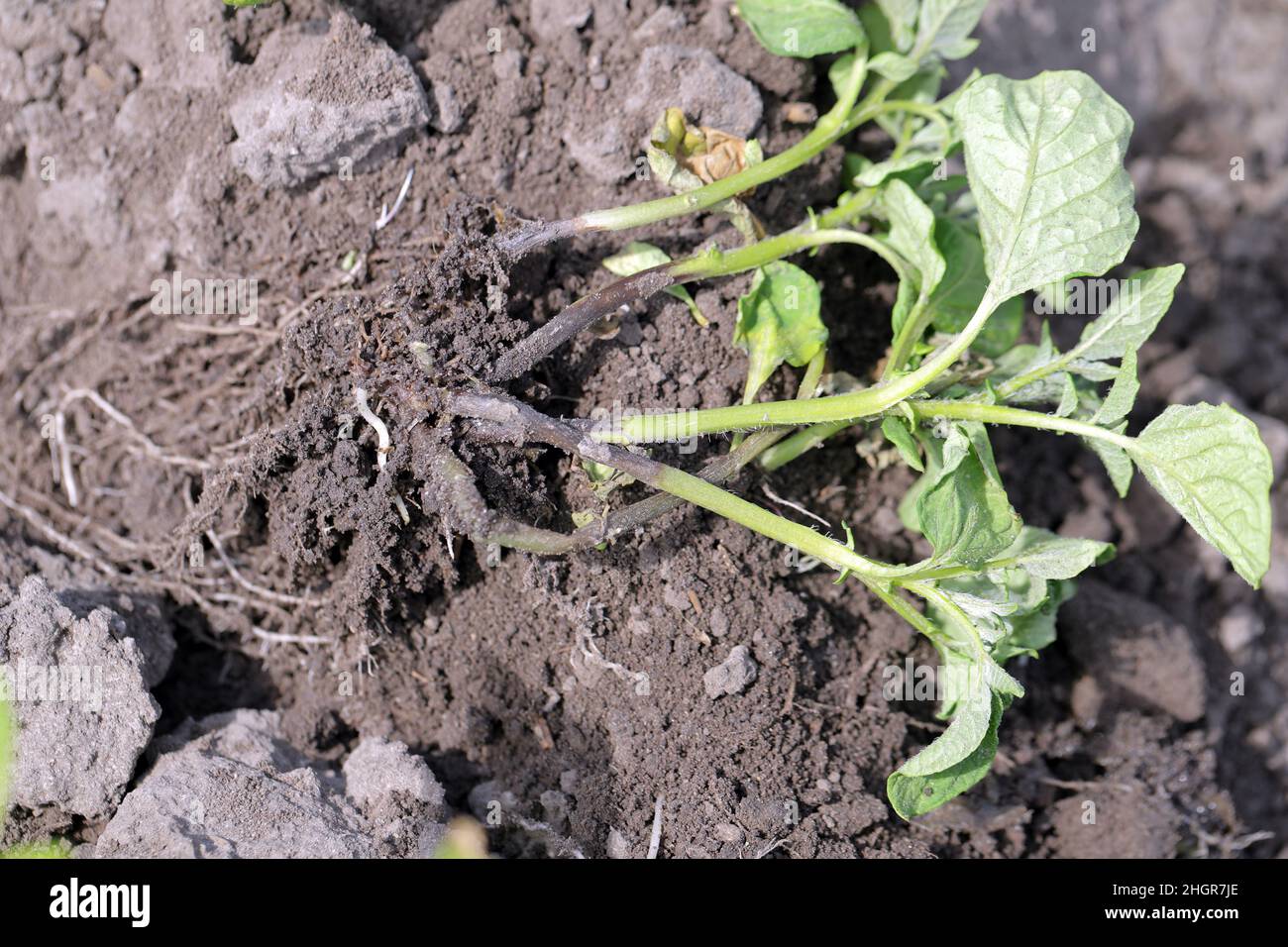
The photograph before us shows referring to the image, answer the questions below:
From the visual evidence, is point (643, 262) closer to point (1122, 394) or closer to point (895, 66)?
point (895, 66)

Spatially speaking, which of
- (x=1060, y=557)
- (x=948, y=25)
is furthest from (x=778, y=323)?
(x=948, y=25)

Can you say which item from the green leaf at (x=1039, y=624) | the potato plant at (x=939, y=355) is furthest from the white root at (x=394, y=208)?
the green leaf at (x=1039, y=624)

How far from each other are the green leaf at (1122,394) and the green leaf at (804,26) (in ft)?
2.54

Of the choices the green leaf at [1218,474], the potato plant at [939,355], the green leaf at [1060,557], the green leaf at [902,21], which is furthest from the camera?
the green leaf at [902,21]

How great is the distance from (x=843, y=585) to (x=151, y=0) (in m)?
1.73

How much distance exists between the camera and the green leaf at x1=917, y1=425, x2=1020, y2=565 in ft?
5.05

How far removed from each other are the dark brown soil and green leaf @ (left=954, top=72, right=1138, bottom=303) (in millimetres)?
495

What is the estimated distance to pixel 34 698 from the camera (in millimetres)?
1728

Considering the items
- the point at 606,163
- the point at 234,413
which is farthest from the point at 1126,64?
the point at 234,413

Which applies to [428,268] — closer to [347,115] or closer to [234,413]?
[347,115]

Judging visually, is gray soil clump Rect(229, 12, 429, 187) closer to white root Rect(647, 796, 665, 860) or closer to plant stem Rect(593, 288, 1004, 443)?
plant stem Rect(593, 288, 1004, 443)

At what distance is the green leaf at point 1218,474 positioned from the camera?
58.4 inches

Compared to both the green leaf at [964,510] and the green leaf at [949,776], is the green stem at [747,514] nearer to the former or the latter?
the green leaf at [964,510]

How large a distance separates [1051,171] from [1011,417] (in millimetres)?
379
